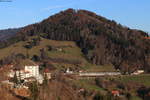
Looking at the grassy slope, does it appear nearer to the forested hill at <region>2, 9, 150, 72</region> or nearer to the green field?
the forested hill at <region>2, 9, 150, 72</region>

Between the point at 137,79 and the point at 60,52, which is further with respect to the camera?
the point at 60,52

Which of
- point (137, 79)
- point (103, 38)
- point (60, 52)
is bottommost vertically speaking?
point (137, 79)

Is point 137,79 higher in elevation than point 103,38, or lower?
lower

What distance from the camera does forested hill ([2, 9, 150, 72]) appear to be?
78.0 m

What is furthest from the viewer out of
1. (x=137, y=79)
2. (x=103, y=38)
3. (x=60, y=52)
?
(x=103, y=38)

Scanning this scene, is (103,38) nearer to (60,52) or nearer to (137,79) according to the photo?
(60,52)

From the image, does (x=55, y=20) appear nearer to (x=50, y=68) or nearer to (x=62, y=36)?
(x=62, y=36)

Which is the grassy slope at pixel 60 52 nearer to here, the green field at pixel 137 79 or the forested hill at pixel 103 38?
the forested hill at pixel 103 38

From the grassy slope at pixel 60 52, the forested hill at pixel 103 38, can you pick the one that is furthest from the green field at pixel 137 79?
the grassy slope at pixel 60 52

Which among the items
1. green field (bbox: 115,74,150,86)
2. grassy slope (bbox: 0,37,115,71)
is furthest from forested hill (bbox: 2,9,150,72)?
green field (bbox: 115,74,150,86)

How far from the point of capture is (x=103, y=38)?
288 feet

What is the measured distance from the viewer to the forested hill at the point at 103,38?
78000 millimetres

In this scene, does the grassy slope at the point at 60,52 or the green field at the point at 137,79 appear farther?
the grassy slope at the point at 60,52

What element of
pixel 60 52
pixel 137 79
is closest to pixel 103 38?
pixel 60 52
